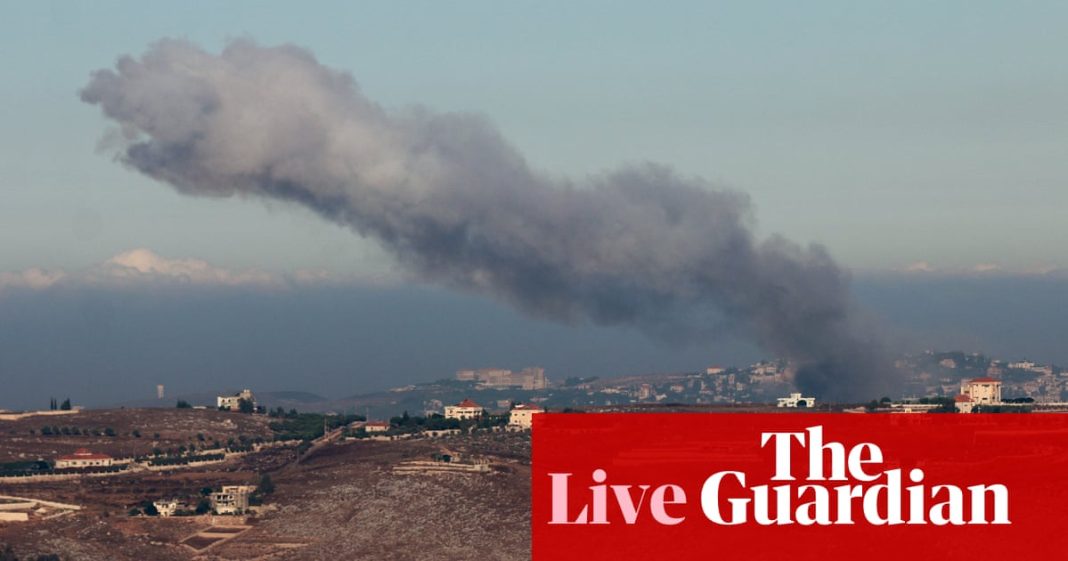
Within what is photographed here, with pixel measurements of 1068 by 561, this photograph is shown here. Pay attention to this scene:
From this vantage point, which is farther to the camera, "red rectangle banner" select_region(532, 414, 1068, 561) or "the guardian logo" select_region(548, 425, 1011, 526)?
"red rectangle banner" select_region(532, 414, 1068, 561)

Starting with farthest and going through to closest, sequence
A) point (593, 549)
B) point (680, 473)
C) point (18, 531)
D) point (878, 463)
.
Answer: point (18, 531)
point (680, 473)
point (593, 549)
point (878, 463)

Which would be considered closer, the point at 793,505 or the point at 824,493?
the point at 824,493

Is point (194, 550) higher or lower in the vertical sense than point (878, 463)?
lower

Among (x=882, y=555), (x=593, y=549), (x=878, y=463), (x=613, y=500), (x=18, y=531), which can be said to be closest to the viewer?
(x=878, y=463)

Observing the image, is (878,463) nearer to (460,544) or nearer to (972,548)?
(972,548)

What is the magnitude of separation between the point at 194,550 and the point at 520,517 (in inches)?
1293

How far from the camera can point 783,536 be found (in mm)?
172250

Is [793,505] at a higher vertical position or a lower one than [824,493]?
lower

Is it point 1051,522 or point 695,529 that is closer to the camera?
point 695,529

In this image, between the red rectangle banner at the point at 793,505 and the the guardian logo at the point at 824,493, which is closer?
the the guardian logo at the point at 824,493

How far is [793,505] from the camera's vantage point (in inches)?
3531

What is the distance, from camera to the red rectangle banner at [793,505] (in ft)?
232

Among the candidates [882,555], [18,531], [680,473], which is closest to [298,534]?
[18,531]

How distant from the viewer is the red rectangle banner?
7075cm
